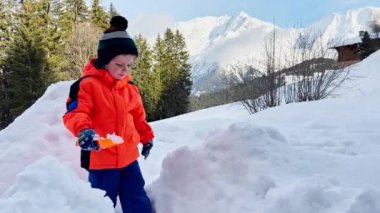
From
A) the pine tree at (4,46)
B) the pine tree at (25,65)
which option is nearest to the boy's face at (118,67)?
the pine tree at (25,65)

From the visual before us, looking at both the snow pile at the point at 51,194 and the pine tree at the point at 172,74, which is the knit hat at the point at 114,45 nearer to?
the snow pile at the point at 51,194

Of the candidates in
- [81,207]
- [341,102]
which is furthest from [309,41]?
[81,207]

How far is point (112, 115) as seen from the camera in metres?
2.89

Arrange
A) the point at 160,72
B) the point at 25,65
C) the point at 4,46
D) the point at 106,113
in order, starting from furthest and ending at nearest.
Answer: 1. the point at 160,72
2. the point at 4,46
3. the point at 25,65
4. the point at 106,113

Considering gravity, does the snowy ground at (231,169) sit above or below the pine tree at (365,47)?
above

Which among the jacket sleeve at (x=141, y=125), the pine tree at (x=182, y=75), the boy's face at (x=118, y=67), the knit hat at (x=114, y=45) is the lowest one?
the pine tree at (x=182, y=75)

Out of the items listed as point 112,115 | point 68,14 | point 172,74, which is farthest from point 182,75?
point 112,115

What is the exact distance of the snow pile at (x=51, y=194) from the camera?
158 cm

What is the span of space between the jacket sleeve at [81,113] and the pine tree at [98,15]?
33081 millimetres

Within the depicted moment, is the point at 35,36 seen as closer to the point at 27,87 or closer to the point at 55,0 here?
the point at 27,87

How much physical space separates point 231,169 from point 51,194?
4.46 ft

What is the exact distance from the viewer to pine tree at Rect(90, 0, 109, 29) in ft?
115

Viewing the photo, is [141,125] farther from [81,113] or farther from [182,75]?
[182,75]

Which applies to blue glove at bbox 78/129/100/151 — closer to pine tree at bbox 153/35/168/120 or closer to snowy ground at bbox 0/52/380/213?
snowy ground at bbox 0/52/380/213
